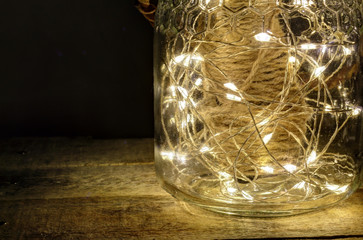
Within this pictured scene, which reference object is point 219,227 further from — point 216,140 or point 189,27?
point 189,27

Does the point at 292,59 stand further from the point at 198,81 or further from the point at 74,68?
the point at 74,68

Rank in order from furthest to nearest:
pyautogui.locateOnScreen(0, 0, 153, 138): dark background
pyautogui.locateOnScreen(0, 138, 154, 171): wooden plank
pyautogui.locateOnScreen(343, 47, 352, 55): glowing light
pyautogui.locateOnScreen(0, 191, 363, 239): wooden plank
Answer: pyautogui.locateOnScreen(0, 0, 153, 138): dark background
pyautogui.locateOnScreen(0, 138, 154, 171): wooden plank
pyautogui.locateOnScreen(343, 47, 352, 55): glowing light
pyautogui.locateOnScreen(0, 191, 363, 239): wooden plank

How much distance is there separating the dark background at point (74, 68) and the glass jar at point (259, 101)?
401 millimetres

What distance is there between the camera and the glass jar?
0.65m

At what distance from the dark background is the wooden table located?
10.1 inches

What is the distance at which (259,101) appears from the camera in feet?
2.20

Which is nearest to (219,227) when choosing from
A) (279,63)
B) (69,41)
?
(279,63)

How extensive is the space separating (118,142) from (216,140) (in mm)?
409

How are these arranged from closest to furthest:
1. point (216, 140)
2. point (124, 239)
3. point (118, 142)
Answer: point (124, 239) → point (216, 140) → point (118, 142)

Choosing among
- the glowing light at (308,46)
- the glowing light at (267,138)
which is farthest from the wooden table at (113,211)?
the glowing light at (308,46)

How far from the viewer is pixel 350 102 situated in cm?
71

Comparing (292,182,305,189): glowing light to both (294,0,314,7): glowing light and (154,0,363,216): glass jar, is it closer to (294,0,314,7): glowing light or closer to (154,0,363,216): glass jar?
(154,0,363,216): glass jar

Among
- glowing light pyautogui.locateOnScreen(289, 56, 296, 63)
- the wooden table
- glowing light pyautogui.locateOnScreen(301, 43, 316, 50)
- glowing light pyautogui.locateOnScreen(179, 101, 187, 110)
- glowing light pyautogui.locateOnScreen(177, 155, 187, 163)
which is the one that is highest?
glowing light pyautogui.locateOnScreen(301, 43, 316, 50)

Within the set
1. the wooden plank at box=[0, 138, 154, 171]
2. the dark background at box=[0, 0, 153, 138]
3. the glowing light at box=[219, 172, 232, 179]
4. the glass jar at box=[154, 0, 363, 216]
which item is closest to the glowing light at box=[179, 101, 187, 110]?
the glass jar at box=[154, 0, 363, 216]
